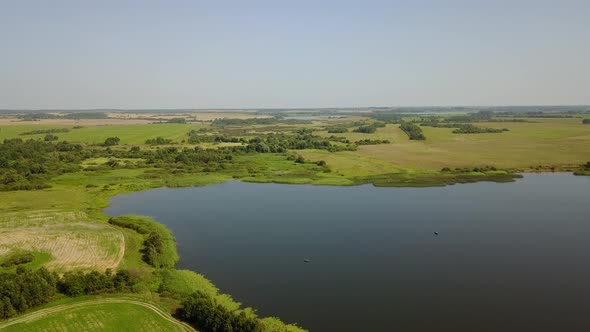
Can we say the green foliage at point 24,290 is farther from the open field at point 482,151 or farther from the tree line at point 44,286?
the open field at point 482,151

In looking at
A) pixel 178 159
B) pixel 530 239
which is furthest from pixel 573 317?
pixel 178 159

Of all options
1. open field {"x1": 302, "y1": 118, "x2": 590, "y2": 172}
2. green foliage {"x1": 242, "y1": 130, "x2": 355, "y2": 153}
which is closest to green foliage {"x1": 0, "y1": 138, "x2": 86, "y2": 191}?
green foliage {"x1": 242, "y1": 130, "x2": 355, "y2": 153}

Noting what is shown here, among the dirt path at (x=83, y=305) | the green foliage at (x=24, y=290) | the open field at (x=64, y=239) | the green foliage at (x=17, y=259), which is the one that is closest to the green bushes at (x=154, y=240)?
the open field at (x=64, y=239)

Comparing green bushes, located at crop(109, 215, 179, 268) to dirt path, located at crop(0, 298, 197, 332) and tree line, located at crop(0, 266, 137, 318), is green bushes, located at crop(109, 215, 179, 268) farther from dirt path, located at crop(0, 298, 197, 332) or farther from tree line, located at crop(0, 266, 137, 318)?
dirt path, located at crop(0, 298, 197, 332)

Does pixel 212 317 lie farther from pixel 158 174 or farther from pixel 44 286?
pixel 158 174

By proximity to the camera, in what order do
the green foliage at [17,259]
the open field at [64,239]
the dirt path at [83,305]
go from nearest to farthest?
the dirt path at [83,305] → the green foliage at [17,259] → the open field at [64,239]

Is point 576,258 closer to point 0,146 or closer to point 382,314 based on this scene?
point 382,314

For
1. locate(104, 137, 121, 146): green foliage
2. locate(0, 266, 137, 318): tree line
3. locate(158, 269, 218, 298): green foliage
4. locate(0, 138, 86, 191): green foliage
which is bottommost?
locate(158, 269, 218, 298): green foliage

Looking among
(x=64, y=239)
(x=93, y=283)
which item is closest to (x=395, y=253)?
(x=93, y=283)
